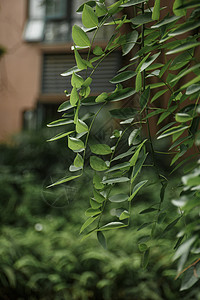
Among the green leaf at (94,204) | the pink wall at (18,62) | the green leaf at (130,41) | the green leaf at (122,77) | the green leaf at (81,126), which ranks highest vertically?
the green leaf at (130,41)

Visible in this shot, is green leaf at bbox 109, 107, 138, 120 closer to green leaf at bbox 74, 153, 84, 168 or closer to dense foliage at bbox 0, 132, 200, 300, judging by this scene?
green leaf at bbox 74, 153, 84, 168

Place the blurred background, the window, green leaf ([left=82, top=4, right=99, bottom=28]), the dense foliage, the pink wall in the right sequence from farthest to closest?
the pink wall < the window < the dense foliage < the blurred background < green leaf ([left=82, top=4, right=99, bottom=28])

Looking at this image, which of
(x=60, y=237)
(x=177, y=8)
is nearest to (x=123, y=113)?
(x=177, y=8)

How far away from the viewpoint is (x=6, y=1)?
16.3 ft

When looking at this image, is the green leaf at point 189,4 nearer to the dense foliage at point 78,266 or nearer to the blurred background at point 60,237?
the blurred background at point 60,237

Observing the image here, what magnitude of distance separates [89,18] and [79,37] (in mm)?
23

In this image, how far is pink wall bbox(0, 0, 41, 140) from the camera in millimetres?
4969

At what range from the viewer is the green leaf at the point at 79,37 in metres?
0.45

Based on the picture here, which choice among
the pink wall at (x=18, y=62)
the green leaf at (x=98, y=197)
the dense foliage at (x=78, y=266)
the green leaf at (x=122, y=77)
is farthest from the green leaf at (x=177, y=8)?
the pink wall at (x=18, y=62)

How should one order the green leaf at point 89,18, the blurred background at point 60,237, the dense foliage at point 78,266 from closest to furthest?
the green leaf at point 89,18, the blurred background at point 60,237, the dense foliage at point 78,266

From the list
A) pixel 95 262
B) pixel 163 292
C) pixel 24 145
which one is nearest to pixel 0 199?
pixel 24 145

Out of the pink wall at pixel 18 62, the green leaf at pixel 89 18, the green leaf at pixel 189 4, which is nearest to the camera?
the green leaf at pixel 189 4

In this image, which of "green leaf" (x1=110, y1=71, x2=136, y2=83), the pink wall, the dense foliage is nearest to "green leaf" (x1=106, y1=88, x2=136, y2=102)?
"green leaf" (x1=110, y1=71, x2=136, y2=83)

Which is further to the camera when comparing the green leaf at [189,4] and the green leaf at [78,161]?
the green leaf at [78,161]
